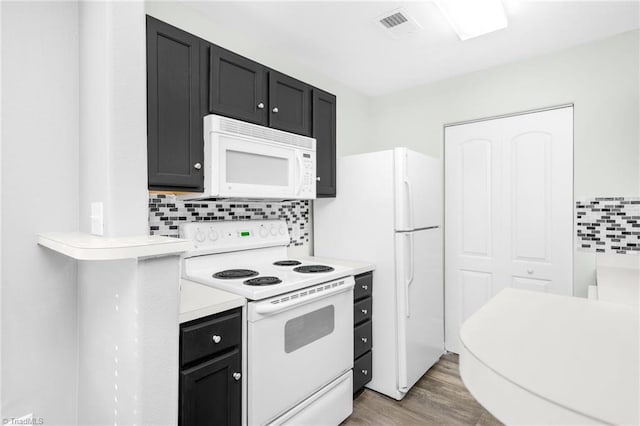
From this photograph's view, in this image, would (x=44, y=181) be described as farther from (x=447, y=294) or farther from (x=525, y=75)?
(x=525, y=75)

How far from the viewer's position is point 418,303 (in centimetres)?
254

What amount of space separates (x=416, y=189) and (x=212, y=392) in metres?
1.82

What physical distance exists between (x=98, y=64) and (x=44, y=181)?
56cm

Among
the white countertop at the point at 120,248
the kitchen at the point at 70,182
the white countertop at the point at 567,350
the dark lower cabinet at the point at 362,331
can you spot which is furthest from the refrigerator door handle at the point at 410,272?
the white countertop at the point at 567,350

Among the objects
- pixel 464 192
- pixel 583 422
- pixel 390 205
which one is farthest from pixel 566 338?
pixel 464 192

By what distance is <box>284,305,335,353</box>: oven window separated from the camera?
1.77m

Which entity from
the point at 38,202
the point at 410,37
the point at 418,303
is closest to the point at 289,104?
the point at 410,37

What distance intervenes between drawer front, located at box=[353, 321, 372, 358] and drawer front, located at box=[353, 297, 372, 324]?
0.04 metres

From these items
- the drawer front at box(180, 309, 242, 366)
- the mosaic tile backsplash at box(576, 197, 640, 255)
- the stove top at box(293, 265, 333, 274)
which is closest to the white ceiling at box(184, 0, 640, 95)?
the mosaic tile backsplash at box(576, 197, 640, 255)

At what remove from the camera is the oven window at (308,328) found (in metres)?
1.77

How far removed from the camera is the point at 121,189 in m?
1.19

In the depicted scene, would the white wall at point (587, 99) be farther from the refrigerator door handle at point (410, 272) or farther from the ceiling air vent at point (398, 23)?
the refrigerator door handle at point (410, 272)

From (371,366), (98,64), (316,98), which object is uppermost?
Answer: (316,98)

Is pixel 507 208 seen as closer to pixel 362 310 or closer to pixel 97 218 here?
pixel 362 310
